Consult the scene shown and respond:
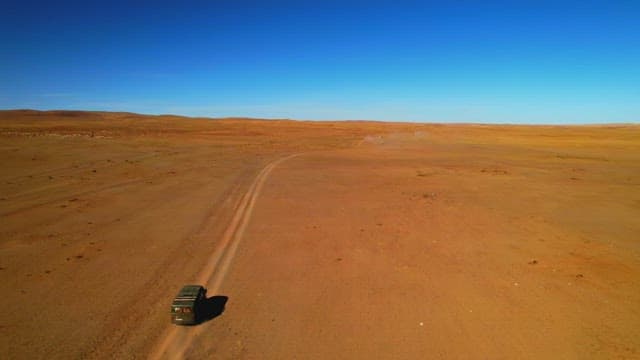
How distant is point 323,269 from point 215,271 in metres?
2.31

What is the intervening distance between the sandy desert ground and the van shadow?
0.36ft

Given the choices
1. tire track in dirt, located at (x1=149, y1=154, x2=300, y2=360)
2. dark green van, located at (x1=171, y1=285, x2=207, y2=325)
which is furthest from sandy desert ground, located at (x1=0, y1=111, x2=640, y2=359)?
dark green van, located at (x1=171, y1=285, x2=207, y2=325)

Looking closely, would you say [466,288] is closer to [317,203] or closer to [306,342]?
[306,342]

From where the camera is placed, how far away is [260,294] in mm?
9055

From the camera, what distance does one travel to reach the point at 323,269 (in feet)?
34.5

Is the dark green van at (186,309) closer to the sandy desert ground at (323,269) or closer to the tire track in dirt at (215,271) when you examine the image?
the tire track in dirt at (215,271)

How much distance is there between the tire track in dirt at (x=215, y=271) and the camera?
22.7 feet

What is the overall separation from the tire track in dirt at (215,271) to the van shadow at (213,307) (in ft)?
1.01

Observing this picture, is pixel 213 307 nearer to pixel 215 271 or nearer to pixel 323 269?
pixel 215 271

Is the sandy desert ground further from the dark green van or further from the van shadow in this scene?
the dark green van

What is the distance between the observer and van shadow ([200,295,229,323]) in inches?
316

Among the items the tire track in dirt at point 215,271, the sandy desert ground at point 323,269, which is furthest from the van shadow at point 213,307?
the tire track in dirt at point 215,271

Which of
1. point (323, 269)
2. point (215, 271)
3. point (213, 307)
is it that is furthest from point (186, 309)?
point (323, 269)

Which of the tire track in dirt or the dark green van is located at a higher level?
the dark green van
